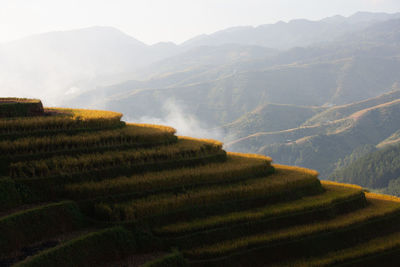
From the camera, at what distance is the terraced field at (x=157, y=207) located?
37.6 ft

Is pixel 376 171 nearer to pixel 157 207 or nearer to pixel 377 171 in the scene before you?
pixel 377 171

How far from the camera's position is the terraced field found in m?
11.5

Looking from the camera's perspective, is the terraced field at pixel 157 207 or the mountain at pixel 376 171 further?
the mountain at pixel 376 171

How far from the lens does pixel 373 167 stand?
13212 centimetres

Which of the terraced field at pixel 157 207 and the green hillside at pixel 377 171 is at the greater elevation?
the terraced field at pixel 157 207

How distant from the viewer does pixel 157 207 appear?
13.2 metres

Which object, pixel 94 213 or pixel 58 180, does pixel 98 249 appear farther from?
pixel 58 180

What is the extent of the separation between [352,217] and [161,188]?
8.34 metres

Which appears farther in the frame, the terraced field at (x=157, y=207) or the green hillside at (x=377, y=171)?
the green hillside at (x=377, y=171)

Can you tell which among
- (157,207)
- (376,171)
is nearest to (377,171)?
(376,171)

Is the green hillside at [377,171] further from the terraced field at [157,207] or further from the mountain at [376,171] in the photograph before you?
the terraced field at [157,207]

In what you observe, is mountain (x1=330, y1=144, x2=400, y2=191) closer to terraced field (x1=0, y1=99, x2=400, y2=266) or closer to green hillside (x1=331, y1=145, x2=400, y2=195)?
green hillside (x1=331, y1=145, x2=400, y2=195)

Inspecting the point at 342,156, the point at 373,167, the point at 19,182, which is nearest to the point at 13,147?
the point at 19,182

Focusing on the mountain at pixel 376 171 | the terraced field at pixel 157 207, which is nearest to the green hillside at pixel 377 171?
the mountain at pixel 376 171
